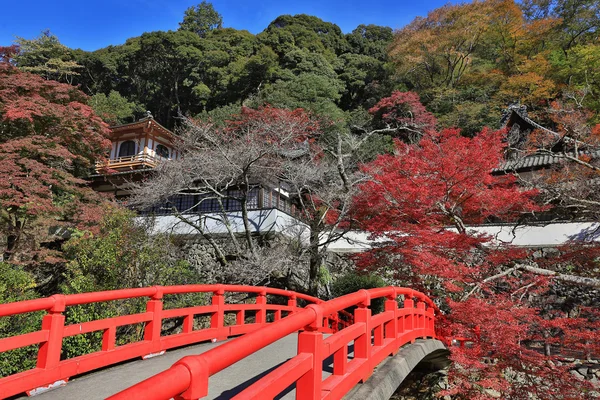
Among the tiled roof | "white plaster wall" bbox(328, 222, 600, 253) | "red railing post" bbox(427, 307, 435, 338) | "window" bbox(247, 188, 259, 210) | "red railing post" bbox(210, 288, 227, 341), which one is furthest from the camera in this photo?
the tiled roof

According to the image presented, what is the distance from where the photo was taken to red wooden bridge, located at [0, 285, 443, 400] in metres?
1.79

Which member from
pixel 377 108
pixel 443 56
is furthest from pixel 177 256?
pixel 443 56

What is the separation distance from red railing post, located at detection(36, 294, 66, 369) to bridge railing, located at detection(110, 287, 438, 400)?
2519 millimetres

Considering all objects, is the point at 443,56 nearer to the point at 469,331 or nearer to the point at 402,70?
the point at 402,70

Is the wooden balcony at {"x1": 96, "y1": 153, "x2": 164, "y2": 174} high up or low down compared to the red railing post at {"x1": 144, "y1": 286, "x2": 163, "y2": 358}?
up

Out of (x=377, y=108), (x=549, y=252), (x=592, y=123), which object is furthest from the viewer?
(x=377, y=108)

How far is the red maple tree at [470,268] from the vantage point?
277 inches

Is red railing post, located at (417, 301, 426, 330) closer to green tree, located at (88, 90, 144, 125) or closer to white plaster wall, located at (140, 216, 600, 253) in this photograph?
white plaster wall, located at (140, 216, 600, 253)

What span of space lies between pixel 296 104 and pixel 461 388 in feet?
60.2

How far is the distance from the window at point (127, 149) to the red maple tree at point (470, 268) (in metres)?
15.5

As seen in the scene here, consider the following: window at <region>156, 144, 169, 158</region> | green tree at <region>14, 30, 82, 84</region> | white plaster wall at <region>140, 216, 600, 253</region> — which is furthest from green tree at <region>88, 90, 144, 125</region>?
white plaster wall at <region>140, 216, 600, 253</region>

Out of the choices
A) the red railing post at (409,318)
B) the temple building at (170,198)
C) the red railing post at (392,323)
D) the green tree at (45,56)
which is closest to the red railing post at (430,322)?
the red railing post at (409,318)

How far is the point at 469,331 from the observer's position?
7594 millimetres

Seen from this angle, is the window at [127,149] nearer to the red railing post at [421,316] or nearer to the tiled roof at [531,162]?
the tiled roof at [531,162]
